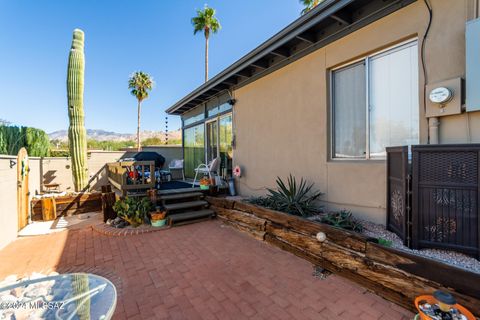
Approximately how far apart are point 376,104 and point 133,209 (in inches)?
218

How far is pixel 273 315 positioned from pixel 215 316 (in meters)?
0.60

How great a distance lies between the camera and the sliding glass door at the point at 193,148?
28.5 feet

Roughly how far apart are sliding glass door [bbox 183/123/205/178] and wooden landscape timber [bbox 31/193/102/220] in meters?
3.54

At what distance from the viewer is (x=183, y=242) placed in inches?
170

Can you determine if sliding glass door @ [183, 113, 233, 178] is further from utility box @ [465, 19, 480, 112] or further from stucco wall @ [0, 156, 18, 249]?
utility box @ [465, 19, 480, 112]

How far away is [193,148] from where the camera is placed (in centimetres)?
931

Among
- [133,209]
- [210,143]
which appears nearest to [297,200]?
[133,209]

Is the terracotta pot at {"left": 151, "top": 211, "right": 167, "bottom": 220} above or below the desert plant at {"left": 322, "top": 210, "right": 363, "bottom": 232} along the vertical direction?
below

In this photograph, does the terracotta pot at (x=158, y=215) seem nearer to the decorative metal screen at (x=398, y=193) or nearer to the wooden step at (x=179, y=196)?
the wooden step at (x=179, y=196)

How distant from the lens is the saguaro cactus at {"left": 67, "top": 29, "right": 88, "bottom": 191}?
754 centimetres

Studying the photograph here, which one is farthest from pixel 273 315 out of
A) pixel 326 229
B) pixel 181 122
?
pixel 181 122

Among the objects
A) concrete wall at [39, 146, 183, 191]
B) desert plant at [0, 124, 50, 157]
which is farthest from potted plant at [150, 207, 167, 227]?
desert plant at [0, 124, 50, 157]

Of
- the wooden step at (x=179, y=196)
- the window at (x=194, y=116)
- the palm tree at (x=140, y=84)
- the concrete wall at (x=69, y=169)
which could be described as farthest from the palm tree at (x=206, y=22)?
the wooden step at (x=179, y=196)

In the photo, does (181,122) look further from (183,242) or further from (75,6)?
(183,242)
